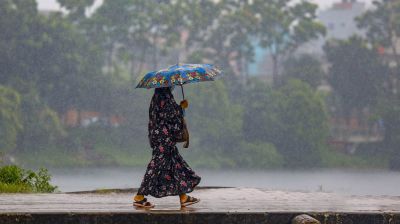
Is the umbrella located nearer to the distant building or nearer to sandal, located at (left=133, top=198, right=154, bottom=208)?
sandal, located at (left=133, top=198, right=154, bottom=208)

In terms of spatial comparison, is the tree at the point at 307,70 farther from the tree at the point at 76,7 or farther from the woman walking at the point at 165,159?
the woman walking at the point at 165,159

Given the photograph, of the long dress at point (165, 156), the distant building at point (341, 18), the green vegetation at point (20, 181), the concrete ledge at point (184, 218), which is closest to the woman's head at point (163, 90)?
the long dress at point (165, 156)

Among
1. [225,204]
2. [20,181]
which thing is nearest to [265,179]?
[20,181]

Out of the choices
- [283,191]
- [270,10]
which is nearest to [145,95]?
[270,10]

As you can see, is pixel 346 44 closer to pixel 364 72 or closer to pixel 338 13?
pixel 364 72

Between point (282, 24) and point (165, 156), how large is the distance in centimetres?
5777

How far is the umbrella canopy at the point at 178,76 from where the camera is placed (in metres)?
8.28

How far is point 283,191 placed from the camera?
416 inches

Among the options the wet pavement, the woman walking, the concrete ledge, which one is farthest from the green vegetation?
the concrete ledge

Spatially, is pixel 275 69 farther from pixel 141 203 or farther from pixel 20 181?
pixel 141 203

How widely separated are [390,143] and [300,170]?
6622 mm

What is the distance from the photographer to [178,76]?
834 cm

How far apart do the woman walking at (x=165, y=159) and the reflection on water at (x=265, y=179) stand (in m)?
40.6

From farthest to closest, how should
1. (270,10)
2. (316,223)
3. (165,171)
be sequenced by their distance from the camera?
(270,10) < (165,171) < (316,223)
